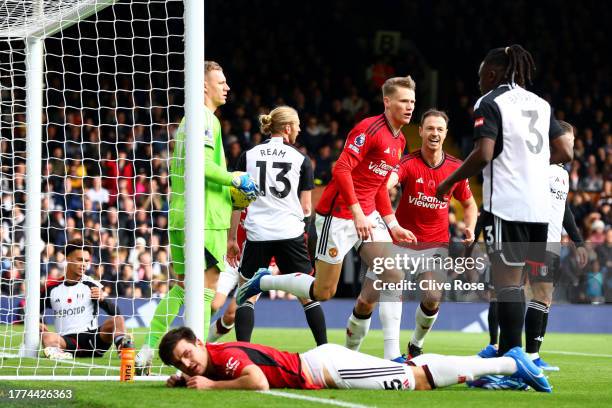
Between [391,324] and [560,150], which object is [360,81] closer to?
[391,324]

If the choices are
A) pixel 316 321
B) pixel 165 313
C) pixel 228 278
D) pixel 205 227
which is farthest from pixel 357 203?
pixel 228 278

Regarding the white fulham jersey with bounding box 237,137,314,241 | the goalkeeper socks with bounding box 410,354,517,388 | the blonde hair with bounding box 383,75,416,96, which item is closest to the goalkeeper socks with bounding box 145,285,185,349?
the white fulham jersey with bounding box 237,137,314,241

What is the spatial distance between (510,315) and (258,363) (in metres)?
1.52

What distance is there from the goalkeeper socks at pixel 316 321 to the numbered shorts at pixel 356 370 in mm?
2359

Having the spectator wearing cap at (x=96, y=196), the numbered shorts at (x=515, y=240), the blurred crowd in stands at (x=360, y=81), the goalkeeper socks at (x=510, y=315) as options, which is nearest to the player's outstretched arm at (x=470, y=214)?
the numbered shorts at (x=515, y=240)

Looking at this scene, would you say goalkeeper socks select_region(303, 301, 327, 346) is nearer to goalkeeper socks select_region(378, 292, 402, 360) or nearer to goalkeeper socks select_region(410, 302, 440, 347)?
goalkeeper socks select_region(378, 292, 402, 360)

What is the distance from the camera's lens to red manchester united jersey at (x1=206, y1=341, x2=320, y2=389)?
5.81m

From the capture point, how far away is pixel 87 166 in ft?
57.0

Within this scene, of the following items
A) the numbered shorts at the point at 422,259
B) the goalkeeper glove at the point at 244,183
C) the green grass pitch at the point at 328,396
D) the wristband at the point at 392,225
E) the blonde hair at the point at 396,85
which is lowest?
the green grass pitch at the point at 328,396

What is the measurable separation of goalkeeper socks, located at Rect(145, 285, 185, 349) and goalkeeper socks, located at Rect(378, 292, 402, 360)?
Answer: 1.75m

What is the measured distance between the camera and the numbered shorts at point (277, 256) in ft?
28.8

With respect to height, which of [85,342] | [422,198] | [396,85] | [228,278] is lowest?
[85,342]

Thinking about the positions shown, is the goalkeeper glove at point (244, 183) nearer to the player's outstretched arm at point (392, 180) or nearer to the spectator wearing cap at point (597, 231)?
the player's outstretched arm at point (392, 180)

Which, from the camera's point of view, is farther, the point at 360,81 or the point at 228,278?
the point at 360,81
